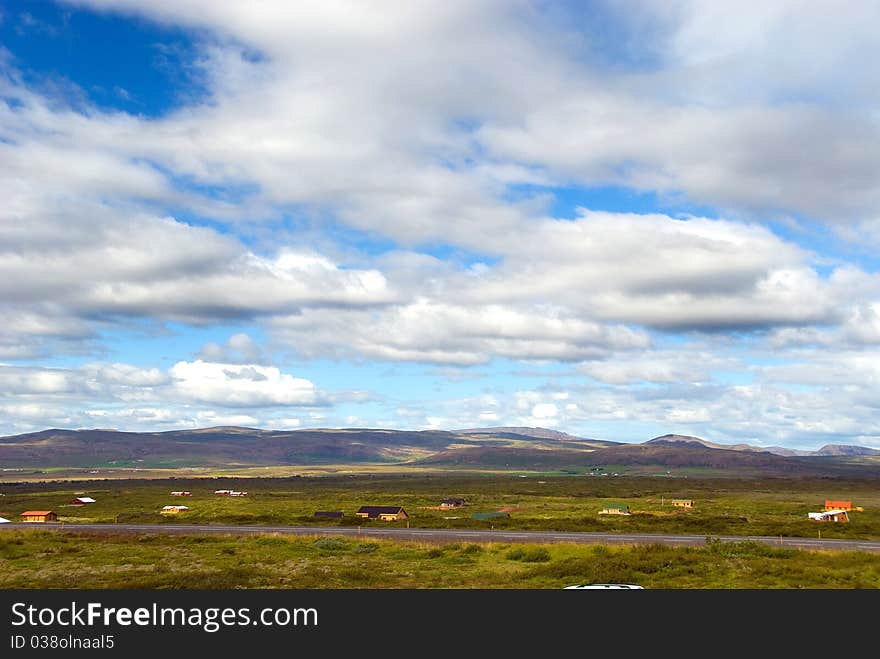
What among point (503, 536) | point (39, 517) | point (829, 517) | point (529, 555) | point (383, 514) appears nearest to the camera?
point (529, 555)

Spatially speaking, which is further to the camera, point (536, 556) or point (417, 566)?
point (536, 556)

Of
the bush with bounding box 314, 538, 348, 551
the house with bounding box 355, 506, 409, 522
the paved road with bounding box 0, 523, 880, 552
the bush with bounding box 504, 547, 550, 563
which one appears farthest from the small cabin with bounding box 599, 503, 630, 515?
the bush with bounding box 314, 538, 348, 551

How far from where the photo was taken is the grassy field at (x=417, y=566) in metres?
34.9

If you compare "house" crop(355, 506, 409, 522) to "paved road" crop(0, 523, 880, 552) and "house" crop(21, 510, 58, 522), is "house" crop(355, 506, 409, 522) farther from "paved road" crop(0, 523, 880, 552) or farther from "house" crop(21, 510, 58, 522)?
"house" crop(21, 510, 58, 522)

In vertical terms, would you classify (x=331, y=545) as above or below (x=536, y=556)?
below

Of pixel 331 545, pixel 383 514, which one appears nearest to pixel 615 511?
pixel 383 514

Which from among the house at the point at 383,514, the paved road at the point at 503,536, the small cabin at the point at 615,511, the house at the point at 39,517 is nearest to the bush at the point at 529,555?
the paved road at the point at 503,536

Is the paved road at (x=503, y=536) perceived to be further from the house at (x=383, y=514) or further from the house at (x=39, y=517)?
the house at (x=39, y=517)

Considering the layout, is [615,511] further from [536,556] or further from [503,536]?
[536,556]

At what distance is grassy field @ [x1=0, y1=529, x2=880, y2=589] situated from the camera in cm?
3494

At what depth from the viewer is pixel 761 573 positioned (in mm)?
36000

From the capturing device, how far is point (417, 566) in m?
41.9
